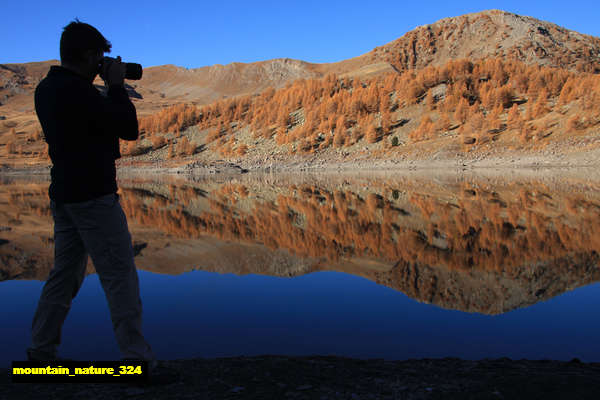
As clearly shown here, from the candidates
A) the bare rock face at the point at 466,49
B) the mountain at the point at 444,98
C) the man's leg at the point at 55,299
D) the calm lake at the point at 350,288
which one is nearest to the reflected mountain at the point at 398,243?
the calm lake at the point at 350,288

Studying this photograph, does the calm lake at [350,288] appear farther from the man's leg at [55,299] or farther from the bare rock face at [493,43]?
the bare rock face at [493,43]

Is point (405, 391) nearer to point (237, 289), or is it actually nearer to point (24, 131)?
point (237, 289)

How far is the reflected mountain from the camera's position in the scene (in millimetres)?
6141

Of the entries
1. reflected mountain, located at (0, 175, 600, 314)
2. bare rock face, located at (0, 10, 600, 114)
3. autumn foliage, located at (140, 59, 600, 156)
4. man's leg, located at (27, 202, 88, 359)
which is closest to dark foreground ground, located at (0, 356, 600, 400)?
man's leg, located at (27, 202, 88, 359)

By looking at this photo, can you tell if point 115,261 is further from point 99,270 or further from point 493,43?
point 493,43

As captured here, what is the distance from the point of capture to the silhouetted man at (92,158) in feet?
9.75

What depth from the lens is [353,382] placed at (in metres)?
3.14

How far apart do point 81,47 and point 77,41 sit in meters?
0.04

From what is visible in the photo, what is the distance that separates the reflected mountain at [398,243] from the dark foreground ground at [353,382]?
1788mm

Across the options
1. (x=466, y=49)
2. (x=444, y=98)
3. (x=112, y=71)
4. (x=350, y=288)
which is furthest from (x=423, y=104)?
(x=466, y=49)

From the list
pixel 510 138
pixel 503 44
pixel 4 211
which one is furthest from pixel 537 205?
pixel 503 44

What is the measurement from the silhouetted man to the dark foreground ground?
41 cm

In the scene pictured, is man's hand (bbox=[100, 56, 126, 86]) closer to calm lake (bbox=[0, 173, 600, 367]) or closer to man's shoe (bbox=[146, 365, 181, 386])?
man's shoe (bbox=[146, 365, 181, 386])

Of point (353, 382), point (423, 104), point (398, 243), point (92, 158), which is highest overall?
point (423, 104)
